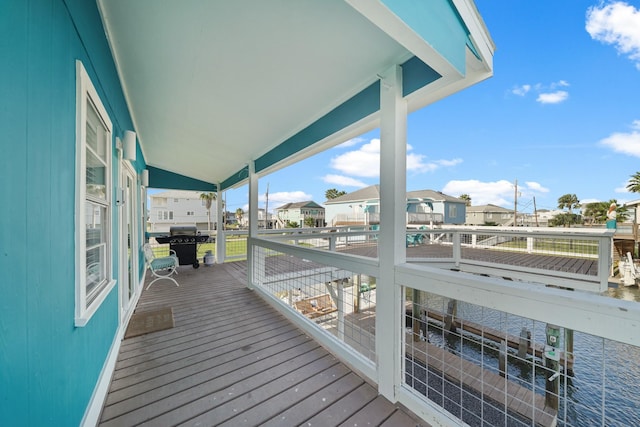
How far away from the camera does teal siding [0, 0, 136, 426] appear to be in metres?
0.72

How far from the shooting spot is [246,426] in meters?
1.59

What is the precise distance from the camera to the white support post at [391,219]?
1844 mm

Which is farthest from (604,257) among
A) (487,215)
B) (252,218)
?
(487,215)

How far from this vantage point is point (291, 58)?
182cm

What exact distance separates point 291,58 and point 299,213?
2426 cm

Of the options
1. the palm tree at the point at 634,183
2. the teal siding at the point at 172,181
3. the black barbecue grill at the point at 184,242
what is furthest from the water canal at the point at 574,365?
the palm tree at the point at 634,183

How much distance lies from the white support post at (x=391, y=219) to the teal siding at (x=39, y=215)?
186 cm

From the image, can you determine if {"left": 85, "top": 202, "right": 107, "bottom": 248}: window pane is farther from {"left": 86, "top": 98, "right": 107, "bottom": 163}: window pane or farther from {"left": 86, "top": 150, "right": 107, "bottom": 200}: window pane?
{"left": 86, "top": 98, "right": 107, "bottom": 163}: window pane

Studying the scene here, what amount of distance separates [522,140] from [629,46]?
8695 mm

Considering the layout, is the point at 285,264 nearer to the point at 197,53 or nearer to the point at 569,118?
the point at 197,53

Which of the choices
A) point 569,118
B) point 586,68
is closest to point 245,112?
point 586,68

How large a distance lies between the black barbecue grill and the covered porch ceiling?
3.92 m

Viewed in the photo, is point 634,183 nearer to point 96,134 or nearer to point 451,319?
point 451,319

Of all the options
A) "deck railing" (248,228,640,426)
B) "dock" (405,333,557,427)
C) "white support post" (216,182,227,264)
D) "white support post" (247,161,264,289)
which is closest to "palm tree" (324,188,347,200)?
"white support post" (216,182,227,264)
